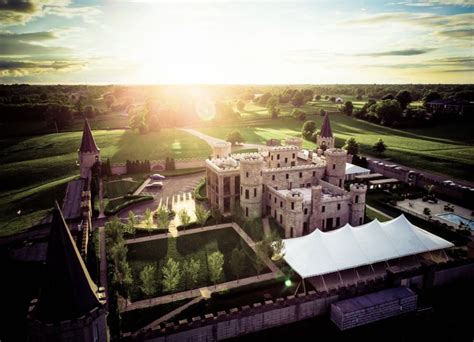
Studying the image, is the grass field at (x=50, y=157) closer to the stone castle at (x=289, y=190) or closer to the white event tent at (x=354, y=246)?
the stone castle at (x=289, y=190)

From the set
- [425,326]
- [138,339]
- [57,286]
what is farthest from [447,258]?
[57,286]

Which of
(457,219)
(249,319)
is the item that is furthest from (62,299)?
(457,219)

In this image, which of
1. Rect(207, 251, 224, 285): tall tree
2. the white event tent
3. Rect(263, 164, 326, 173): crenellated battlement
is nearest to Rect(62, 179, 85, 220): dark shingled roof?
Rect(207, 251, 224, 285): tall tree

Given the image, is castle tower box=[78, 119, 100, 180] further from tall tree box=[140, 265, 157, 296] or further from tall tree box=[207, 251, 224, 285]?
tall tree box=[207, 251, 224, 285]

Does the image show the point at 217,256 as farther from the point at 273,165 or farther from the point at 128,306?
the point at 273,165

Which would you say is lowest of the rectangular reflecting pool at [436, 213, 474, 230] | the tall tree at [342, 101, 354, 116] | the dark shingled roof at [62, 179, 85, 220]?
the rectangular reflecting pool at [436, 213, 474, 230]

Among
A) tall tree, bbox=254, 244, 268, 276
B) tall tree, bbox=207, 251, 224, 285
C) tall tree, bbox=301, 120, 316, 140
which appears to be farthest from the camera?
tall tree, bbox=301, 120, 316, 140
